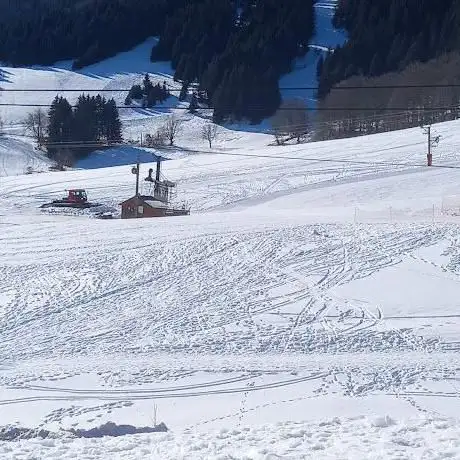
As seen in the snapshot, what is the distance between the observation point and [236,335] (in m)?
14.6

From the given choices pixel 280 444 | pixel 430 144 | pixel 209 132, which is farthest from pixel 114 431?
pixel 209 132

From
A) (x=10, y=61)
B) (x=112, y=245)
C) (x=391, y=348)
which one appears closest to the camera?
(x=391, y=348)

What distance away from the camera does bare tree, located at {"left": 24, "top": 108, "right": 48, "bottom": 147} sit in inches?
3301

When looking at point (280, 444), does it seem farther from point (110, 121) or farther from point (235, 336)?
point (110, 121)

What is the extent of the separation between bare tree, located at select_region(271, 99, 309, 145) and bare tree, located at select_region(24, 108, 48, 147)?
75.2ft

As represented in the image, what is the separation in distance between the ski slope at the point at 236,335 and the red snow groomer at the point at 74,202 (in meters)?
13.6

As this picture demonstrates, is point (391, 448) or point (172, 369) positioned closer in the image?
point (391, 448)

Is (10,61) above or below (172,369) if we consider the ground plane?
above

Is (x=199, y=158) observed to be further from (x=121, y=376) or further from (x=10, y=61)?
(x=10, y=61)

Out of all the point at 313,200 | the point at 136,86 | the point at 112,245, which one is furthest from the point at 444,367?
the point at 136,86

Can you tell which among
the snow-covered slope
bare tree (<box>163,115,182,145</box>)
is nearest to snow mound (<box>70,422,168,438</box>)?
the snow-covered slope

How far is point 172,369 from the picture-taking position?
12.7 metres

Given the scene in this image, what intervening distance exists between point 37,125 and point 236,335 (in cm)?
7659

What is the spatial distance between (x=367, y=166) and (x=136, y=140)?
41.9m
